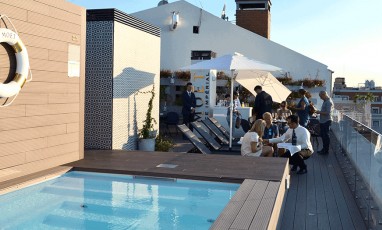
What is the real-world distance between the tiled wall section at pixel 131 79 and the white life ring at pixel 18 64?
280 centimetres

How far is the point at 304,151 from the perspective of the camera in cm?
758

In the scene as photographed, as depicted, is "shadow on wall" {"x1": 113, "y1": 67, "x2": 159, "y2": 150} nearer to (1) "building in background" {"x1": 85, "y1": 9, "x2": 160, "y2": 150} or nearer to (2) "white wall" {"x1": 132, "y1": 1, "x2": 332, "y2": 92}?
(1) "building in background" {"x1": 85, "y1": 9, "x2": 160, "y2": 150}

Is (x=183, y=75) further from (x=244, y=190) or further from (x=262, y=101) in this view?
(x=244, y=190)

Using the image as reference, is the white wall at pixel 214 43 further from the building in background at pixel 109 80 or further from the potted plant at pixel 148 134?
the building in background at pixel 109 80

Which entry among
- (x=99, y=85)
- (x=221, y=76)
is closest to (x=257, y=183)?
(x=99, y=85)

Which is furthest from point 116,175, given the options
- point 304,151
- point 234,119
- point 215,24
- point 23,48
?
point 215,24

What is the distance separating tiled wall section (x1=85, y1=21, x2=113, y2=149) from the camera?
8.14 meters

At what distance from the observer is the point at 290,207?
579cm

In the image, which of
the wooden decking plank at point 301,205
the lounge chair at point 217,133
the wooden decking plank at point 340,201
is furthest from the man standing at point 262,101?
the wooden decking plank at point 301,205

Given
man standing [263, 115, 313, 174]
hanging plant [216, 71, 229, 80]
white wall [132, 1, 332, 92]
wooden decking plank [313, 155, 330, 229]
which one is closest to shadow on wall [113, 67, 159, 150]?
man standing [263, 115, 313, 174]

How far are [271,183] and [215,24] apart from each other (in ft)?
53.4

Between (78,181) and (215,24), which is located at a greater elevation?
(215,24)

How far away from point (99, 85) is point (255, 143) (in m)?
3.12

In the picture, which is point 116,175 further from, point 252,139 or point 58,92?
point 252,139
